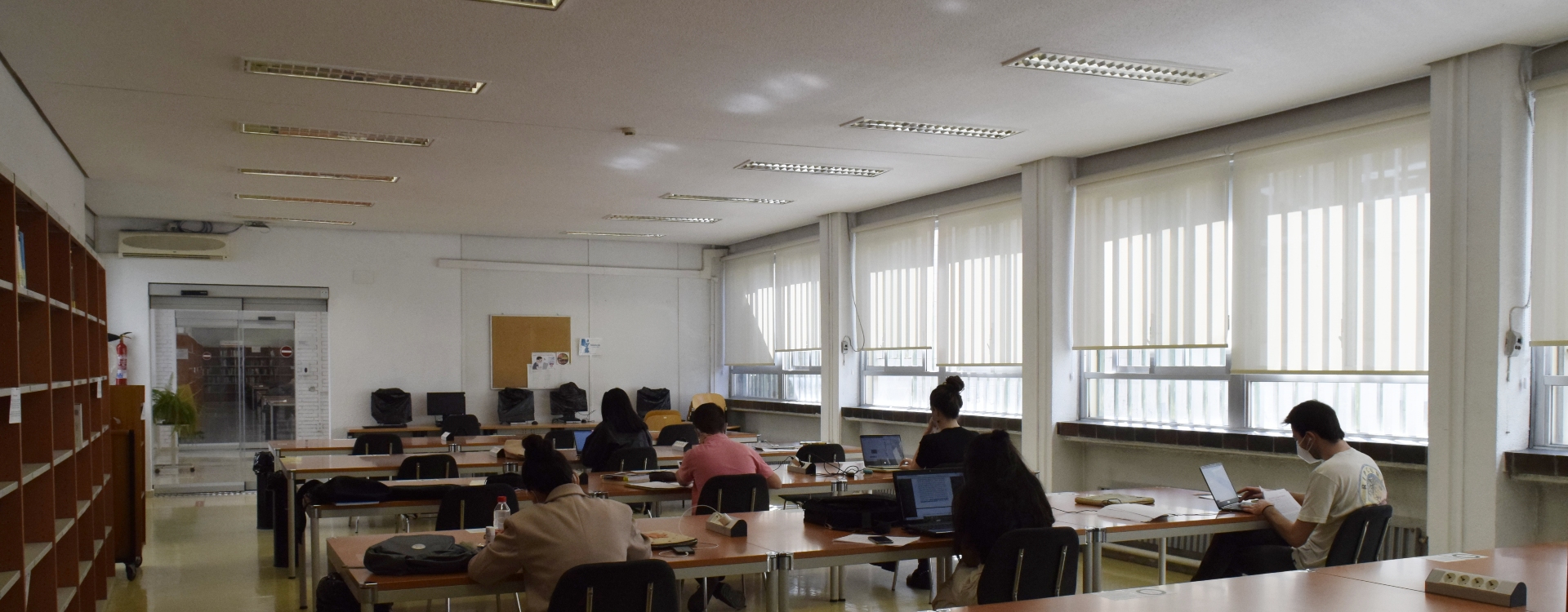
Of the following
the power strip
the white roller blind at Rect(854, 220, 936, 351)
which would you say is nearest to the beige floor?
the white roller blind at Rect(854, 220, 936, 351)

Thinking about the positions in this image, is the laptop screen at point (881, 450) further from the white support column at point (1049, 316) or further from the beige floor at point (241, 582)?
the white support column at point (1049, 316)

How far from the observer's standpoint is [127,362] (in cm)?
1084

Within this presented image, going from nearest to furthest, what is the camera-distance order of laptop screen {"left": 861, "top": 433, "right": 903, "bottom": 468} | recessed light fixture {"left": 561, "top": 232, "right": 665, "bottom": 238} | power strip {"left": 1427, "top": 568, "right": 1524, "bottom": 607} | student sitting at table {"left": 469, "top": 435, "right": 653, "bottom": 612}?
power strip {"left": 1427, "top": 568, "right": 1524, "bottom": 607}, student sitting at table {"left": 469, "top": 435, "right": 653, "bottom": 612}, laptop screen {"left": 861, "top": 433, "right": 903, "bottom": 468}, recessed light fixture {"left": 561, "top": 232, "right": 665, "bottom": 238}

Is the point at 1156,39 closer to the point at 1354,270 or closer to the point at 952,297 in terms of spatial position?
the point at 1354,270

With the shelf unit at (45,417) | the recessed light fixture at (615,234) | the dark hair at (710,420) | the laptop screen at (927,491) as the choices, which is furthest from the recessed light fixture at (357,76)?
the recessed light fixture at (615,234)

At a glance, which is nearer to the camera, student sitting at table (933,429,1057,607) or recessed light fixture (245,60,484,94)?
student sitting at table (933,429,1057,607)

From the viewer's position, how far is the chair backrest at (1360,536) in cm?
403

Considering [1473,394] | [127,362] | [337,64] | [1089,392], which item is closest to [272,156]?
[337,64]

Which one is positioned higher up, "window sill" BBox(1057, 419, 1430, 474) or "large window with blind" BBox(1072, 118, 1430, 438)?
"large window with blind" BBox(1072, 118, 1430, 438)

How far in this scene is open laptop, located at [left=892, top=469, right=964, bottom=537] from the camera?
14.1 ft

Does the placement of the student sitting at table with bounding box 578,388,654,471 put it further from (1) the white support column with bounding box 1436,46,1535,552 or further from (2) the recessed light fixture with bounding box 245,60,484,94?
(1) the white support column with bounding box 1436,46,1535,552

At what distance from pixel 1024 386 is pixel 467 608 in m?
4.36

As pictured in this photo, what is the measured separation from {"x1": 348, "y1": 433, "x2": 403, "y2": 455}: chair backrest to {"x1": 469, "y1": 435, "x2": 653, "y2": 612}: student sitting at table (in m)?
5.11

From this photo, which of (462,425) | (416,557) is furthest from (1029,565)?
(462,425)
